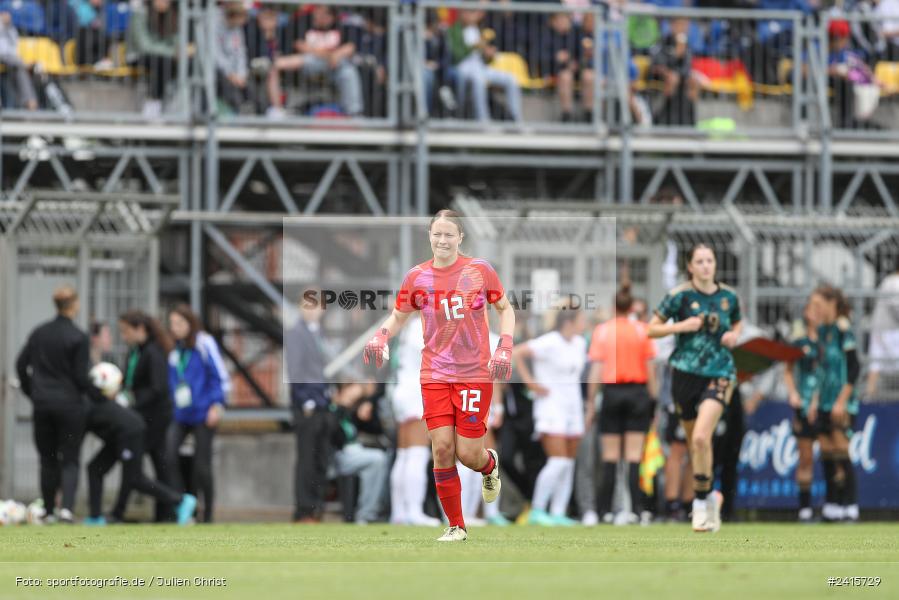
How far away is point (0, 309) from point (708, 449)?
24.6ft

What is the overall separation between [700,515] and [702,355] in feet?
3.92

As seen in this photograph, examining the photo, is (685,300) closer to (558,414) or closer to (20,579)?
(558,414)

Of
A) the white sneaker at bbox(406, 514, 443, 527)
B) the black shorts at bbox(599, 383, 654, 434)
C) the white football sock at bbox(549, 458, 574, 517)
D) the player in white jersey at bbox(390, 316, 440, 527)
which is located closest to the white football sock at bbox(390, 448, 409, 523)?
the player in white jersey at bbox(390, 316, 440, 527)

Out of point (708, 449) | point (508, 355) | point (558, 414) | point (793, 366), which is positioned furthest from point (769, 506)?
point (508, 355)

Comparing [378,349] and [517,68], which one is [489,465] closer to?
[378,349]

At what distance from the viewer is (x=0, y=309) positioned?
18219 millimetres

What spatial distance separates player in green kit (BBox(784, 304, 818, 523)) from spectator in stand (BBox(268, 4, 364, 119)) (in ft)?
19.5

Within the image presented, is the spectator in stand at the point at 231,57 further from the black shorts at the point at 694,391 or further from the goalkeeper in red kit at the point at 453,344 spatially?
the goalkeeper in red kit at the point at 453,344

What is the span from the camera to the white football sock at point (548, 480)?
17766 millimetres

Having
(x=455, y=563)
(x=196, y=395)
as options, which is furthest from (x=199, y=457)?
(x=455, y=563)

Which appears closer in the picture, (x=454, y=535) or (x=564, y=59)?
(x=454, y=535)

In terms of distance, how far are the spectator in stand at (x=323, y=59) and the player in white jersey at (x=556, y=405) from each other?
4760mm

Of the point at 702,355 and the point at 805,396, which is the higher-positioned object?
the point at 702,355

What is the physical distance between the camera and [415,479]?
17422 millimetres
